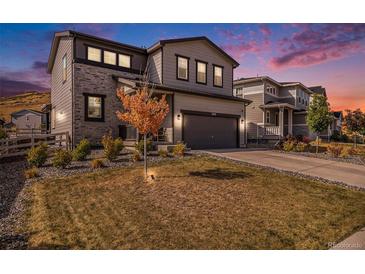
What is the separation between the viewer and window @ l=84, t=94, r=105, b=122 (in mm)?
14305

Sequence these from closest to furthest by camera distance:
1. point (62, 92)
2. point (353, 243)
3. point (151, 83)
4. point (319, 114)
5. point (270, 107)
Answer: point (353, 243) < point (151, 83) < point (62, 92) < point (319, 114) < point (270, 107)

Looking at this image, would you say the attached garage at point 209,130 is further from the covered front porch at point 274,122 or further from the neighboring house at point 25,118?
the neighboring house at point 25,118

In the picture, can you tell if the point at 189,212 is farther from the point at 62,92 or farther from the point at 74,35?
the point at 62,92

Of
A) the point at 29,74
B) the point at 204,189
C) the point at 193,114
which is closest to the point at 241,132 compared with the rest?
the point at 193,114

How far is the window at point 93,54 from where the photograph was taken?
47.5 feet

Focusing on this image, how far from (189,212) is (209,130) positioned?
11068 mm

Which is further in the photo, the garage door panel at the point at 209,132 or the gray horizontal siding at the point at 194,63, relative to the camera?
the gray horizontal siding at the point at 194,63

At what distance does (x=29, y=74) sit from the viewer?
38.6 feet

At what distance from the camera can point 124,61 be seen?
16156 mm

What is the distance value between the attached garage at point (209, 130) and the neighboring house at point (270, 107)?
7248mm

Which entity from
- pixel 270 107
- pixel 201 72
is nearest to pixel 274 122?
pixel 270 107

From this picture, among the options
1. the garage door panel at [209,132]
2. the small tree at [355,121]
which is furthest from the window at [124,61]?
the small tree at [355,121]

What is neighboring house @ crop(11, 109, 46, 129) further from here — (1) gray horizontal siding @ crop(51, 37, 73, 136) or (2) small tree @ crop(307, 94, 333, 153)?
(2) small tree @ crop(307, 94, 333, 153)
